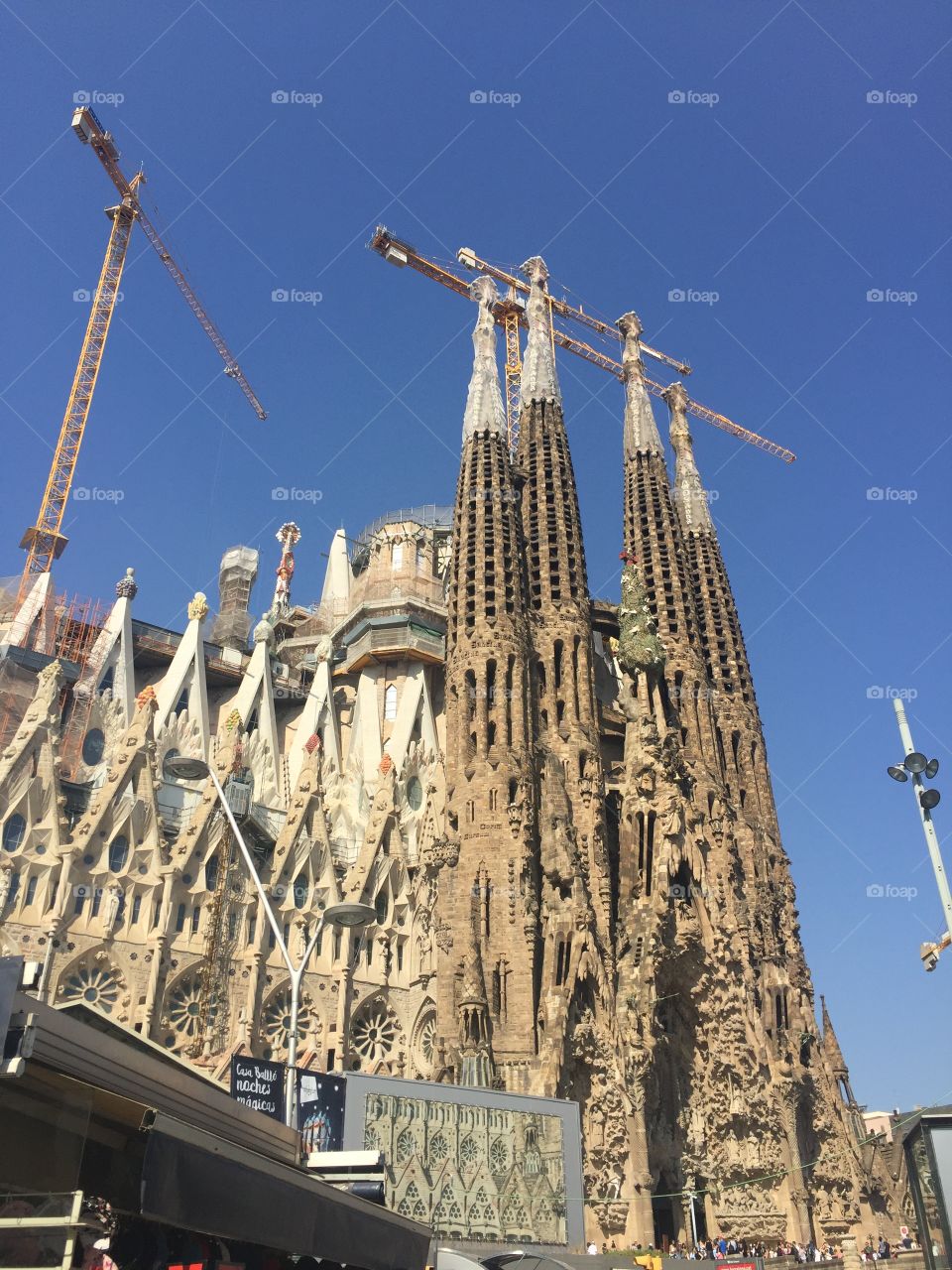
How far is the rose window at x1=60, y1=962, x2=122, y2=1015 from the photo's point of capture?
108 ft

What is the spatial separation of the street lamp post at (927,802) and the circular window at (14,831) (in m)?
27.9

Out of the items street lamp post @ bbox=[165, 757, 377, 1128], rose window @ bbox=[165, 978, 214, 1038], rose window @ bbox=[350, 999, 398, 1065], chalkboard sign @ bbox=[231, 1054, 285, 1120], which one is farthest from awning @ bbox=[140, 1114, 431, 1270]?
rose window @ bbox=[350, 999, 398, 1065]

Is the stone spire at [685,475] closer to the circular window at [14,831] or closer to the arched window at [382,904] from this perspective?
the arched window at [382,904]

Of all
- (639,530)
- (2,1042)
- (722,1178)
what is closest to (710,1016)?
(722,1178)

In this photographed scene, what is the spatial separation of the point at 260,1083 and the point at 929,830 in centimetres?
1060

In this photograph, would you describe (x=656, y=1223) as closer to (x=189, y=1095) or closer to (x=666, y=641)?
(x=666, y=641)

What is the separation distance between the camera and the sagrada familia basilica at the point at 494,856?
3375cm

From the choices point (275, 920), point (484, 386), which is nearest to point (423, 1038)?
point (275, 920)

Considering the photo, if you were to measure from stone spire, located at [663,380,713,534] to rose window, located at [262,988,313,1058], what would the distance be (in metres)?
31.4

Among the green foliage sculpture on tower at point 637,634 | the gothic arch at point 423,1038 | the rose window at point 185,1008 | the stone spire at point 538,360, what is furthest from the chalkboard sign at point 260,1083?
the stone spire at point 538,360

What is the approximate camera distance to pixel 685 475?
58.7 meters

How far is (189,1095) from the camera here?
7488 millimetres

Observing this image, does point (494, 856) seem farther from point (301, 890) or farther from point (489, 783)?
point (301, 890)

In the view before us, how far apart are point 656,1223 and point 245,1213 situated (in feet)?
115
